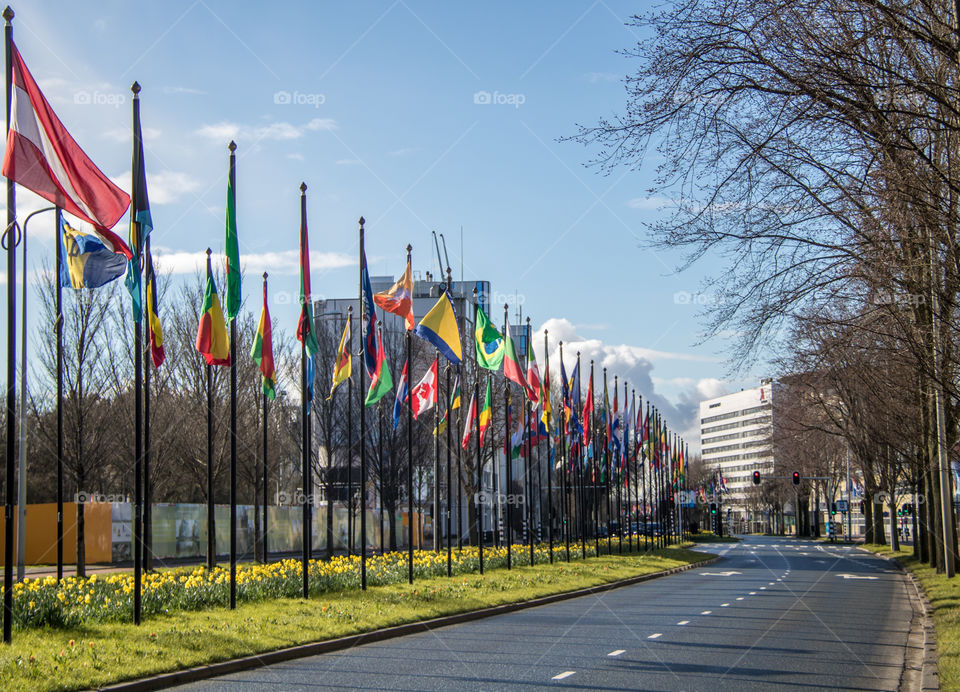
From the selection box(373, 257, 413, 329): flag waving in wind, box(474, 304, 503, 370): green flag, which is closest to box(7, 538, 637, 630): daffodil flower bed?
box(474, 304, 503, 370): green flag

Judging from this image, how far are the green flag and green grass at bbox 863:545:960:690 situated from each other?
1251 cm

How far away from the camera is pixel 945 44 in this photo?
11094 millimetres

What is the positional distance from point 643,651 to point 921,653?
435 cm

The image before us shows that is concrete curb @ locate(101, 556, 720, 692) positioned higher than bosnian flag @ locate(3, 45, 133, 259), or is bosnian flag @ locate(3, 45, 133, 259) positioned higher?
bosnian flag @ locate(3, 45, 133, 259)

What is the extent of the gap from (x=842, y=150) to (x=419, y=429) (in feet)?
136

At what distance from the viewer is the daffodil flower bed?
15.7 meters

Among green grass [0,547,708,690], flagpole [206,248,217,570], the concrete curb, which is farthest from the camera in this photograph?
flagpole [206,248,217,570]

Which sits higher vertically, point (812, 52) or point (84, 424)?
point (812, 52)

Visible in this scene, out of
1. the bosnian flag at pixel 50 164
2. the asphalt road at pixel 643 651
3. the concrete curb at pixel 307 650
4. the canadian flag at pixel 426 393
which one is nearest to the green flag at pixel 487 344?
the canadian flag at pixel 426 393

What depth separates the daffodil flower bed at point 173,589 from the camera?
15.7 m

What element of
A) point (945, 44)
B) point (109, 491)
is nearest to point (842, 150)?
point (945, 44)

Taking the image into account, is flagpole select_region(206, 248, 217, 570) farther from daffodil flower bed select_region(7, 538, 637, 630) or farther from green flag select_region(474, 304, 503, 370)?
green flag select_region(474, 304, 503, 370)

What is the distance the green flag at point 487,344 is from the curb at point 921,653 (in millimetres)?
12275

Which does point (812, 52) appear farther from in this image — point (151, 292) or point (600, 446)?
point (600, 446)
